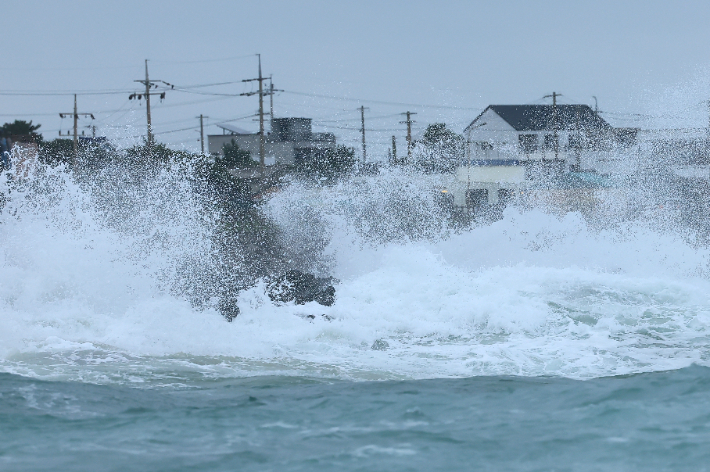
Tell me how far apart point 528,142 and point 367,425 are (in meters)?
55.0

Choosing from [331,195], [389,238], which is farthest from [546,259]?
[331,195]

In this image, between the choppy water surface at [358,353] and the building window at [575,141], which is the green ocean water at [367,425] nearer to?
the choppy water surface at [358,353]

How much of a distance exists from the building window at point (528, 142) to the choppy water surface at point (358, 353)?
3631 cm

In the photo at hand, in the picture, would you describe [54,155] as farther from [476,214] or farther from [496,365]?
[496,365]

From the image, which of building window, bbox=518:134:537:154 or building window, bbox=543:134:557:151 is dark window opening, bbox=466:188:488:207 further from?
building window, bbox=518:134:537:154

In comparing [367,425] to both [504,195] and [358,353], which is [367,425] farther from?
[504,195]

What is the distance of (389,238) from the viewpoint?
920 inches

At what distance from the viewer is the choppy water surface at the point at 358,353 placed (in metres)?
6.10

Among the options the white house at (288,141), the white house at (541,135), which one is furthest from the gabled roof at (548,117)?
the white house at (288,141)

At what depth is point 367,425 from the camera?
6672mm

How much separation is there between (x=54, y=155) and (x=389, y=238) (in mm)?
27873

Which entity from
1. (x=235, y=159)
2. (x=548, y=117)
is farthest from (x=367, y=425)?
(x=548, y=117)

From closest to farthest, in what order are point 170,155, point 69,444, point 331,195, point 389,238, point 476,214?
point 69,444 < point 389,238 < point 331,195 < point 476,214 < point 170,155

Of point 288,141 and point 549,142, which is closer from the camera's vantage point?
point 549,142
